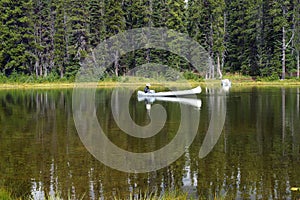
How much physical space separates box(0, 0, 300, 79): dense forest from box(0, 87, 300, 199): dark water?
40.0 metres

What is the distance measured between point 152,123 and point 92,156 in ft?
25.6

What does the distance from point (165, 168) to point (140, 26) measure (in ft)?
178

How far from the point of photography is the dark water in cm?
1053

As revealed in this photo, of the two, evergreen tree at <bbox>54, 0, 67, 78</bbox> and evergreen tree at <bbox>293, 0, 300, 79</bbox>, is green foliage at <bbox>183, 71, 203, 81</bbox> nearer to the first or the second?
evergreen tree at <bbox>293, 0, 300, 79</bbox>

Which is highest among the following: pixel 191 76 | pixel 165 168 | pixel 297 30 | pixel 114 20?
pixel 114 20

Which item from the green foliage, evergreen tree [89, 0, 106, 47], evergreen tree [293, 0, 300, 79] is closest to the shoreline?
the green foliage

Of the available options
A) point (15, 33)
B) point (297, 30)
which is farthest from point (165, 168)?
point (15, 33)

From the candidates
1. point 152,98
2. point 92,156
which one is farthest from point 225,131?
point 152,98

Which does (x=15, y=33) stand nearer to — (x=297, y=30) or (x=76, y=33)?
(x=76, y=33)

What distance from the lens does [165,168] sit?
12.8 metres

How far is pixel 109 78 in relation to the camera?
62.5m

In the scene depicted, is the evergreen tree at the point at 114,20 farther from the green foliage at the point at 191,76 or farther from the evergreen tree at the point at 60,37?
the green foliage at the point at 191,76

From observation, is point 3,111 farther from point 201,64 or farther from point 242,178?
point 201,64

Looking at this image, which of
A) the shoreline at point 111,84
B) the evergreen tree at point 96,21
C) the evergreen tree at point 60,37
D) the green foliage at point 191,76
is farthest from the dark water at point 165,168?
the evergreen tree at point 96,21
